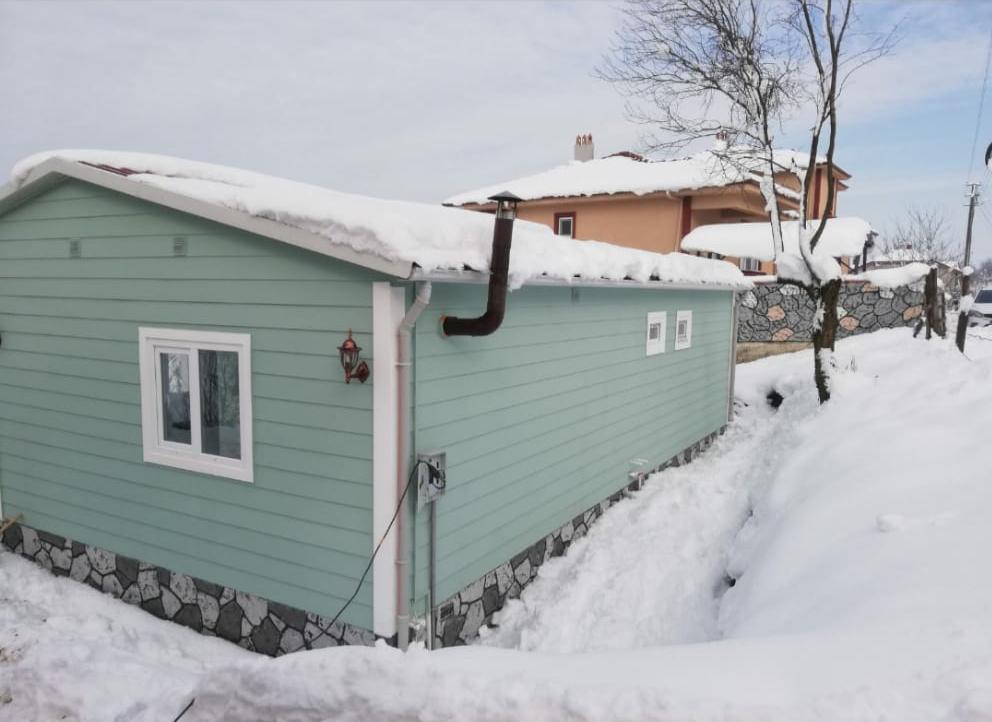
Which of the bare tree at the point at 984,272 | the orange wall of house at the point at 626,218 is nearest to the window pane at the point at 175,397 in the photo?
the orange wall of house at the point at 626,218

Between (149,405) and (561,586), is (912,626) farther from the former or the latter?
(149,405)

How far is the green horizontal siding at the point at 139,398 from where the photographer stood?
14.4 ft

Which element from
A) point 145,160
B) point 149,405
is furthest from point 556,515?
point 145,160

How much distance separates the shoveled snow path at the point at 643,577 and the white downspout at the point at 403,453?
3.67 ft

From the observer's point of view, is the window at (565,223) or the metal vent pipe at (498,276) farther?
the window at (565,223)

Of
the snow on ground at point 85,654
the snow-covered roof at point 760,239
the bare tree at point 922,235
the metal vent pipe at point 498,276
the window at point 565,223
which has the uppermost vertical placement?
the bare tree at point 922,235

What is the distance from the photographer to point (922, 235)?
31969mm

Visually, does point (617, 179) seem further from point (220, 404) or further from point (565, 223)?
point (220, 404)

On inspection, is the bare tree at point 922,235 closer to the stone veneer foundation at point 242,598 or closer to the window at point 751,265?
the window at point 751,265

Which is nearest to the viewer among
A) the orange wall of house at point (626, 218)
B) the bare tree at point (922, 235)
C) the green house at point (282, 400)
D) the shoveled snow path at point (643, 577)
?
the green house at point (282, 400)

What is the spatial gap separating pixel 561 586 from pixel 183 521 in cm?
320

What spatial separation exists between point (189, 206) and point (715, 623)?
4.85 metres

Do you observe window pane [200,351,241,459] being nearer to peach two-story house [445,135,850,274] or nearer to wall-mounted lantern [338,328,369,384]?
wall-mounted lantern [338,328,369,384]

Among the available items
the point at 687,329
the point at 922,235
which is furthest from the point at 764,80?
the point at 922,235
